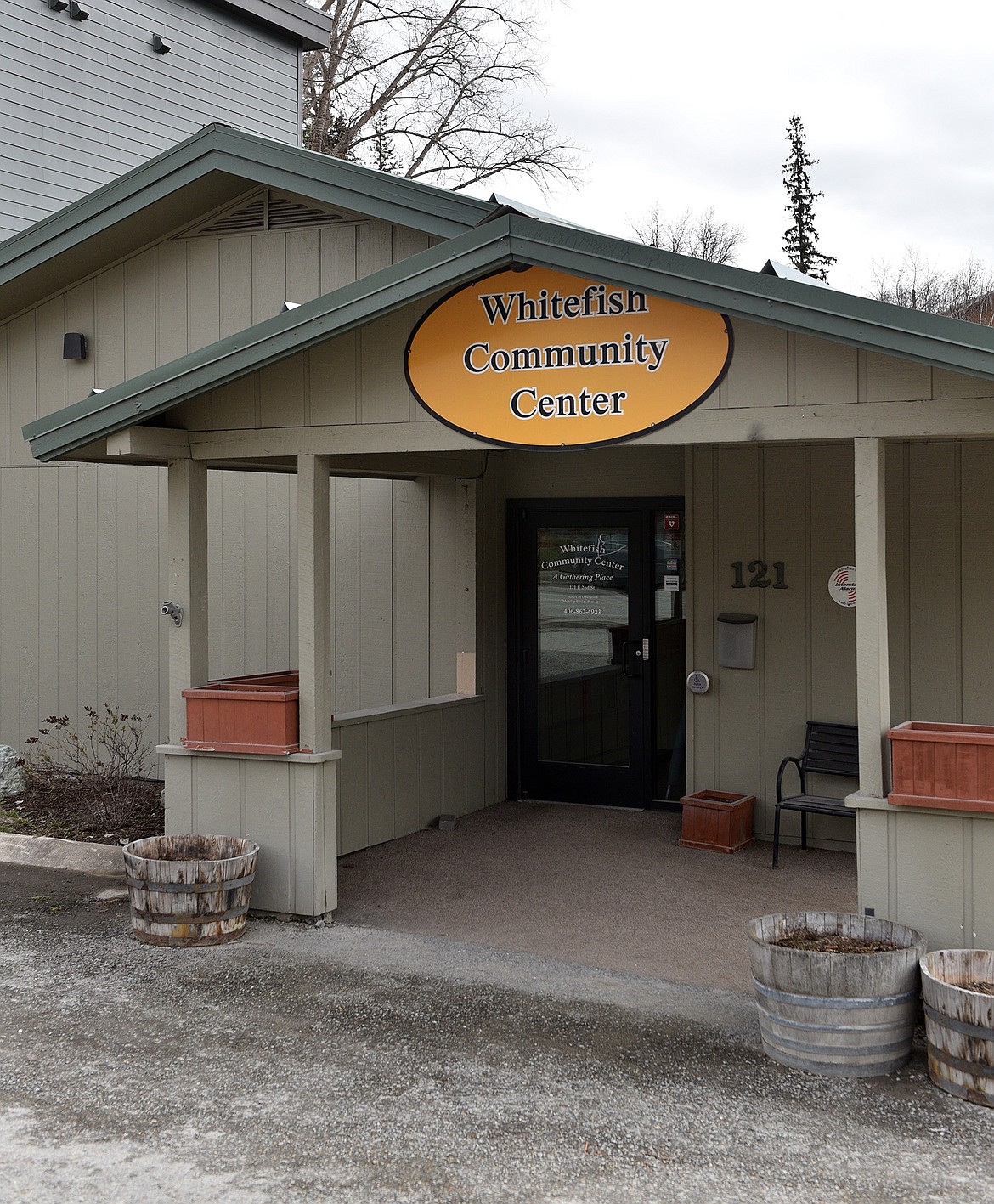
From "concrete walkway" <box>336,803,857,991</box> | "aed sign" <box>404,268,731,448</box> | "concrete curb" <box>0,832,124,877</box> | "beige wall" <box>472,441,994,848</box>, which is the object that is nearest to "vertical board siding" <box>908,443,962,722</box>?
"beige wall" <box>472,441,994,848</box>

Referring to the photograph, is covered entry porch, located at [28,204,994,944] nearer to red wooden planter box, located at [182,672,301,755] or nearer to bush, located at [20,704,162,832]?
red wooden planter box, located at [182,672,301,755]

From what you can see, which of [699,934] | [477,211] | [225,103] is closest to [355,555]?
[477,211]

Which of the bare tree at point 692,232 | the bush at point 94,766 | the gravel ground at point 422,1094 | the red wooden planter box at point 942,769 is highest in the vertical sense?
the bare tree at point 692,232

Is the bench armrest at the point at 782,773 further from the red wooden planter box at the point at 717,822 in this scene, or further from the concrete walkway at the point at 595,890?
the concrete walkway at the point at 595,890

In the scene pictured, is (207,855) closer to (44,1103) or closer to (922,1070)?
(44,1103)

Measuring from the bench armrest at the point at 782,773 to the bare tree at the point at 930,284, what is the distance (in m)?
25.1

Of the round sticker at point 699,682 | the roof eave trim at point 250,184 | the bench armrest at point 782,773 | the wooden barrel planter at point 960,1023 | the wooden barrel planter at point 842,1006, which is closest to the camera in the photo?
the wooden barrel planter at point 960,1023

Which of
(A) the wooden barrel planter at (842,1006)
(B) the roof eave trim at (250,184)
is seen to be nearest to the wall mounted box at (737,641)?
(B) the roof eave trim at (250,184)

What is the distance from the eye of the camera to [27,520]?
995 cm

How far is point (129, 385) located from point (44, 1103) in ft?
10.9

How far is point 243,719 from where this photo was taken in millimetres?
6469

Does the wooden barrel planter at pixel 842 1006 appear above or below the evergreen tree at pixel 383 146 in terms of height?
below

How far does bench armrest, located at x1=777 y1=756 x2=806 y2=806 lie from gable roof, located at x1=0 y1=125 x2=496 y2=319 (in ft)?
12.3

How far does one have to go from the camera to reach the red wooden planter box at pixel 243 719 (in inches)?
251
